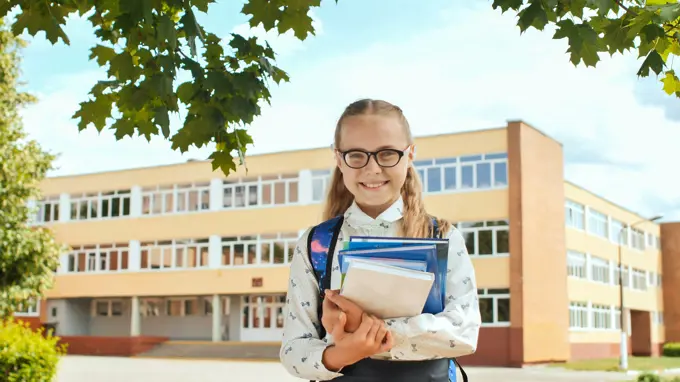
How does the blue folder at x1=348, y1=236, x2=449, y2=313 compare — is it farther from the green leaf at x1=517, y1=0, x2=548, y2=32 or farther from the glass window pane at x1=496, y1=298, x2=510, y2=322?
the glass window pane at x1=496, y1=298, x2=510, y2=322

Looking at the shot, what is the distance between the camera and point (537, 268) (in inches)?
1399

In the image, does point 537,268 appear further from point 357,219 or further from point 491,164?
point 357,219

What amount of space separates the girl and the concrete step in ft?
113

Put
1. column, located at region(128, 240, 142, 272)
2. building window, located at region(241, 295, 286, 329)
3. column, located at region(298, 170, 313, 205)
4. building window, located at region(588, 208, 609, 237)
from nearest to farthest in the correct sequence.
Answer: column, located at region(298, 170, 313, 205) → building window, located at region(241, 295, 286, 329) → column, located at region(128, 240, 142, 272) → building window, located at region(588, 208, 609, 237)

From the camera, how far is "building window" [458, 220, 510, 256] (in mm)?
34531

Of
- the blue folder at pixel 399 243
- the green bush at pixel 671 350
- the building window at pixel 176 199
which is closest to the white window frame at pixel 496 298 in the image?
the building window at pixel 176 199

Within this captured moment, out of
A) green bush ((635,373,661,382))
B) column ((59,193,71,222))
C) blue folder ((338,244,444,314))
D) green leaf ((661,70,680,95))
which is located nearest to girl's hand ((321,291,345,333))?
blue folder ((338,244,444,314))

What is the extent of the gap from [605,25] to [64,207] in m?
43.0

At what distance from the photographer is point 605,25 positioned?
5324mm

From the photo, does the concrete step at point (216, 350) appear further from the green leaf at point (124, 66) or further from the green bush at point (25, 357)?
the green leaf at point (124, 66)

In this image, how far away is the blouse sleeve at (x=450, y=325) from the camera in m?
2.58

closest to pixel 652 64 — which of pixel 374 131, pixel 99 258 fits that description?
pixel 374 131

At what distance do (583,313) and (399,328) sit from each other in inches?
1590

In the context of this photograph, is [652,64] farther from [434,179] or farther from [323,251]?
[434,179]
